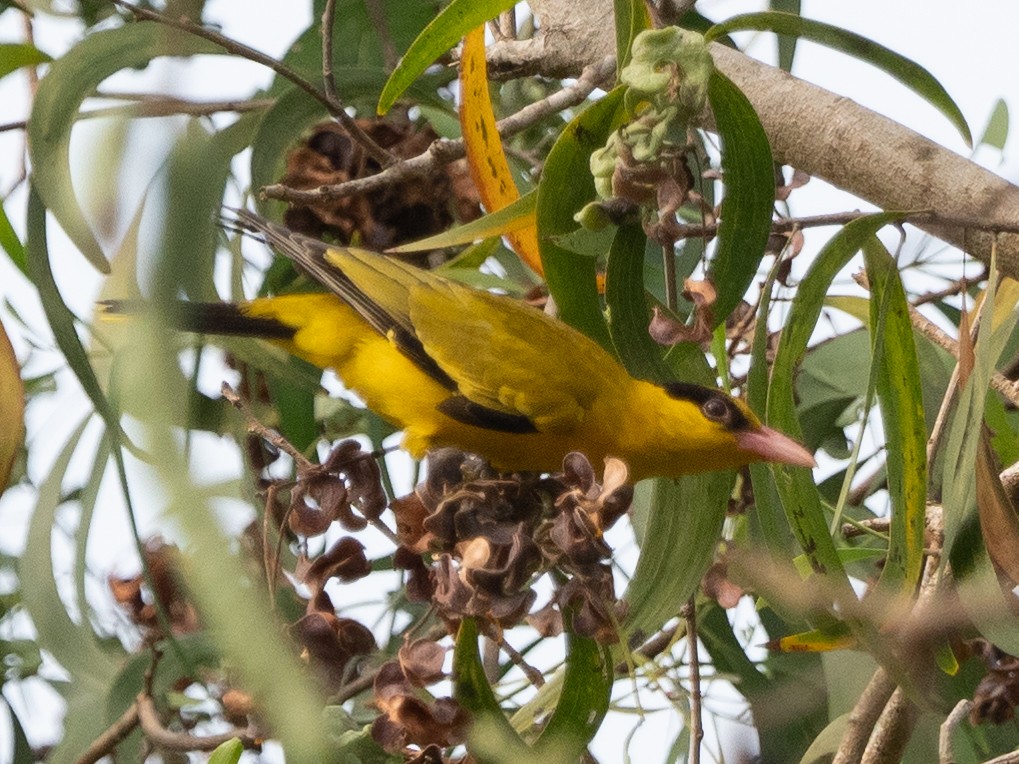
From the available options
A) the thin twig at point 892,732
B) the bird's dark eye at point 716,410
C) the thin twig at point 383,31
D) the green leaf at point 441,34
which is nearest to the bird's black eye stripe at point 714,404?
the bird's dark eye at point 716,410

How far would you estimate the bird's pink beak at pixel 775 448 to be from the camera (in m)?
1.68

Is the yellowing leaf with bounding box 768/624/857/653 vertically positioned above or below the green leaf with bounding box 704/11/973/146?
below

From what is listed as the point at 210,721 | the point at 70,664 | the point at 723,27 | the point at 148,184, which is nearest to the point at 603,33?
the point at 723,27

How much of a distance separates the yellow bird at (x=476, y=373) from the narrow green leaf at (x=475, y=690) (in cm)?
68

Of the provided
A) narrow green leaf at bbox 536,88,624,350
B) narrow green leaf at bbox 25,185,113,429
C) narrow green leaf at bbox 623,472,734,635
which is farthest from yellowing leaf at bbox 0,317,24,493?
narrow green leaf at bbox 623,472,734,635

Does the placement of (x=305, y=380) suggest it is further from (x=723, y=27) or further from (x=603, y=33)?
(x=723, y=27)

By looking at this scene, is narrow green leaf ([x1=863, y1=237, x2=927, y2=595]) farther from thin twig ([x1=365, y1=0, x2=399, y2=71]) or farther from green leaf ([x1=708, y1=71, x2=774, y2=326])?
thin twig ([x1=365, y1=0, x2=399, y2=71])

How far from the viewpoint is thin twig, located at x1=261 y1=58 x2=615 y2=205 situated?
180 centimetres

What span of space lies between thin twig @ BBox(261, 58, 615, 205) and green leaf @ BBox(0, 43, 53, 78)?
39cm

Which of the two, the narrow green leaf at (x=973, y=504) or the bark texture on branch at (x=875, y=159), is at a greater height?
the bark texture on branch at (x=875, y=159)

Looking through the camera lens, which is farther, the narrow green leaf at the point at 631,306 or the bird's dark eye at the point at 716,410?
the bird's dark eye at the point at 716,410

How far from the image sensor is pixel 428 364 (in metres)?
2.22

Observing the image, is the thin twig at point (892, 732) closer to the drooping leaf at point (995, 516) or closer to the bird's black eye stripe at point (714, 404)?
the drooping leaf at point (995, 516)

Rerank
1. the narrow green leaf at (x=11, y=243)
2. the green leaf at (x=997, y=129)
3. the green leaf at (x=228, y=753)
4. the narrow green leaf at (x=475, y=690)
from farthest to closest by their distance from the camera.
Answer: the green leaf at (x=997, y=129), the narrow green leaf at (x=11, y=243), the green leaf at (x=228, y=753), the narrow green leaf at (x=475, y=690)
